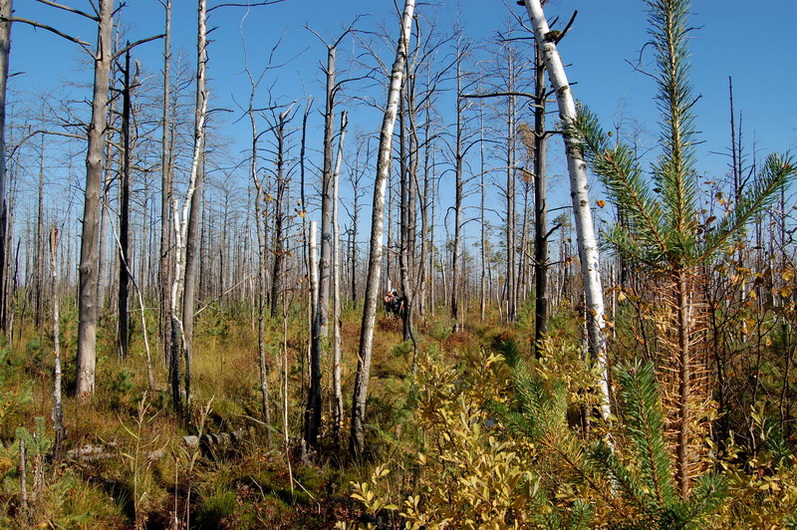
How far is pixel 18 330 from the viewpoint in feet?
35.5

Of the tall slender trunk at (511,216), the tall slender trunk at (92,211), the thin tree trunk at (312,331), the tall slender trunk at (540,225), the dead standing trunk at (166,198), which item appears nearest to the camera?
the thin tree trunk at (312,331)

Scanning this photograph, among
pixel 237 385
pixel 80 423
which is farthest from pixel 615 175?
pixel 237 385

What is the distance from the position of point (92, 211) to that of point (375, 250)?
3923mm

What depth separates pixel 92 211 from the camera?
5.98 meters

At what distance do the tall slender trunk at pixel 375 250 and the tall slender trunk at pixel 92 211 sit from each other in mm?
3642

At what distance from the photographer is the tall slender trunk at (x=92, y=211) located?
590cm

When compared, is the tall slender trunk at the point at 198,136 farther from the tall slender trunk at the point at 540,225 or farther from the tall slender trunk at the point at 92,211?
the tall slender trunk at the point at 540,225

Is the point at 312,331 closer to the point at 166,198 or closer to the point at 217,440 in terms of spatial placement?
the point at 217,440

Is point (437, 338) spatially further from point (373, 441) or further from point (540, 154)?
point (373, 441)

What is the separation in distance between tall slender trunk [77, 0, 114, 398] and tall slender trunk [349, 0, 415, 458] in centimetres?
364

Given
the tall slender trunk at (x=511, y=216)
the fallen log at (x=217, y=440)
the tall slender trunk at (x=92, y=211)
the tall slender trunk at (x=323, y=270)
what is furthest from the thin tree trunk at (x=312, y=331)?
the tall slender trunk at (x=511, y=216)

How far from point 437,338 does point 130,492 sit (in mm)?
8247

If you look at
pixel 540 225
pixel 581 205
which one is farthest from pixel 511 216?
pixel 581 205

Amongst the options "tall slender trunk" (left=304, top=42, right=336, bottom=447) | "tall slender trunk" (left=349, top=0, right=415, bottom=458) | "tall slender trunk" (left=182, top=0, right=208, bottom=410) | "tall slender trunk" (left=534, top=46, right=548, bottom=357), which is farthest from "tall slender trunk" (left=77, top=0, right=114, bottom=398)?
"tall slender trunk" (left=534, top=46, right=548, bottom=357)
